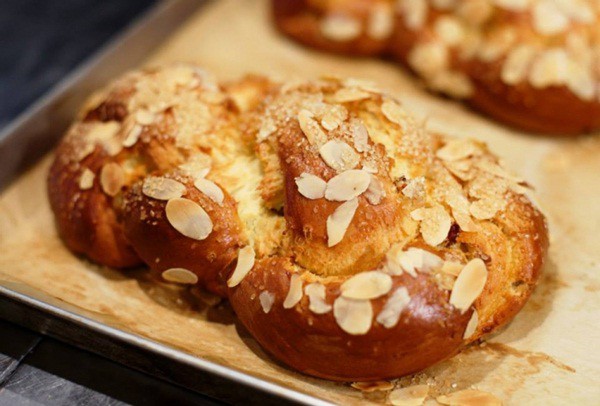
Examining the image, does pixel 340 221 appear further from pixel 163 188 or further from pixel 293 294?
pixel 163 188

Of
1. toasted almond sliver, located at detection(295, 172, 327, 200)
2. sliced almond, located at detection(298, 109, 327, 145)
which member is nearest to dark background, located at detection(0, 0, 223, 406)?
toasted almond sliver, located at detection(295, 172, 327, 200)

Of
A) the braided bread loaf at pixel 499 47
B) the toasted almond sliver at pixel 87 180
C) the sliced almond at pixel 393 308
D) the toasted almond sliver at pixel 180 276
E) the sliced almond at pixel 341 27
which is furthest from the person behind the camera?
the sliced almond at pixel 341 27

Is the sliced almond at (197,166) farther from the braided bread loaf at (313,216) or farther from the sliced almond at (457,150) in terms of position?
the sliced almond at (457,150)

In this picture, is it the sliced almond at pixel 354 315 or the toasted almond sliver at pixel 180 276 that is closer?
the sliced almond at pixel 354 315

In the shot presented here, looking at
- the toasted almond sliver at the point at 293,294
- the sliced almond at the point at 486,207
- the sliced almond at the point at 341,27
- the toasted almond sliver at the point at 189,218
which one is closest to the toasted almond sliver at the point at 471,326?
the sliced almond at the point at 486,207

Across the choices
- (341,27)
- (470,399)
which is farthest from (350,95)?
(341,27)

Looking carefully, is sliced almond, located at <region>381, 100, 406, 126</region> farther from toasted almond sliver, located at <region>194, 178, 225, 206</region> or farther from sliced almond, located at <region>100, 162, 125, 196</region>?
sliced almond, located at <region>100, 162, 125, 196</region>

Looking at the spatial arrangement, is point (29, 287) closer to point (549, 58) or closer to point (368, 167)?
point (368, 167)
